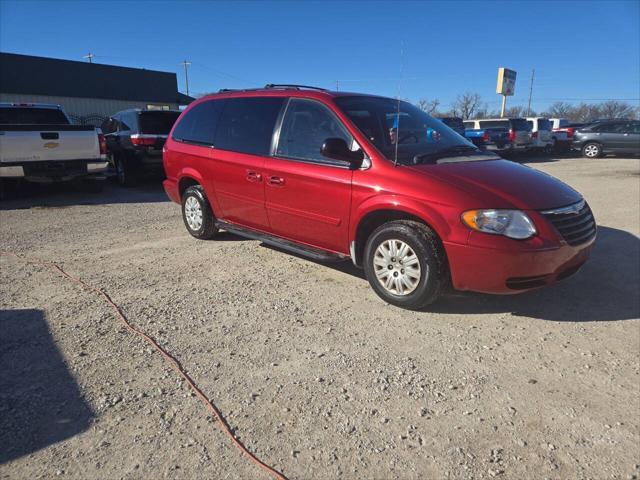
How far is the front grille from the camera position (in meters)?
3.50

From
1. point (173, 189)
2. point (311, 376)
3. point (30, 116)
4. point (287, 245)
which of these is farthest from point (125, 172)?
point (311, 376)

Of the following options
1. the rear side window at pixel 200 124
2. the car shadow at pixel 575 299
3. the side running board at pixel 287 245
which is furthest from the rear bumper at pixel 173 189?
the car shadow at pixel 575 299

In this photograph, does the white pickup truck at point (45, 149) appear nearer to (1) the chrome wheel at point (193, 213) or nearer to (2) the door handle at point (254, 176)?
(1) the chrome wheel at point (193, 213)

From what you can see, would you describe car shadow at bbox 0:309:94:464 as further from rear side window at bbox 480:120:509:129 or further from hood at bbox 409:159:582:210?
rear side window at bbox 480:120:509:129

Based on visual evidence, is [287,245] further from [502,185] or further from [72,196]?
[72,196]

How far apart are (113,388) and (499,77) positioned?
127 feet

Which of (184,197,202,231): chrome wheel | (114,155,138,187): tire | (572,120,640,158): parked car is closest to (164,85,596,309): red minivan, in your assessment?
(184,197,202,231): chrome wheel

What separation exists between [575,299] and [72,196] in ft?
30.7

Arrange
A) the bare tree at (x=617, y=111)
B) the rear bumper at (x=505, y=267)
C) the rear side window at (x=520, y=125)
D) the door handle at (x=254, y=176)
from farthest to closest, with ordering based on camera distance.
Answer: the bare tree at (x=617, y=111), the rear side window at (x=520, y=125), the door handle at (x=254, y=176), the rear bumper at (x=505, y=267)

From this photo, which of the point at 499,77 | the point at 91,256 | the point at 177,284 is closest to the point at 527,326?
the point at 177,284

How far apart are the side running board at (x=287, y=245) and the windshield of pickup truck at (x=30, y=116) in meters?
6.39

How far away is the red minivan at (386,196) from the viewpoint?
134 inches

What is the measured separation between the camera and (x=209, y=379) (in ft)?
9.27

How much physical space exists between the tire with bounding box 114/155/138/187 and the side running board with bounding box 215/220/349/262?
19.2ft
